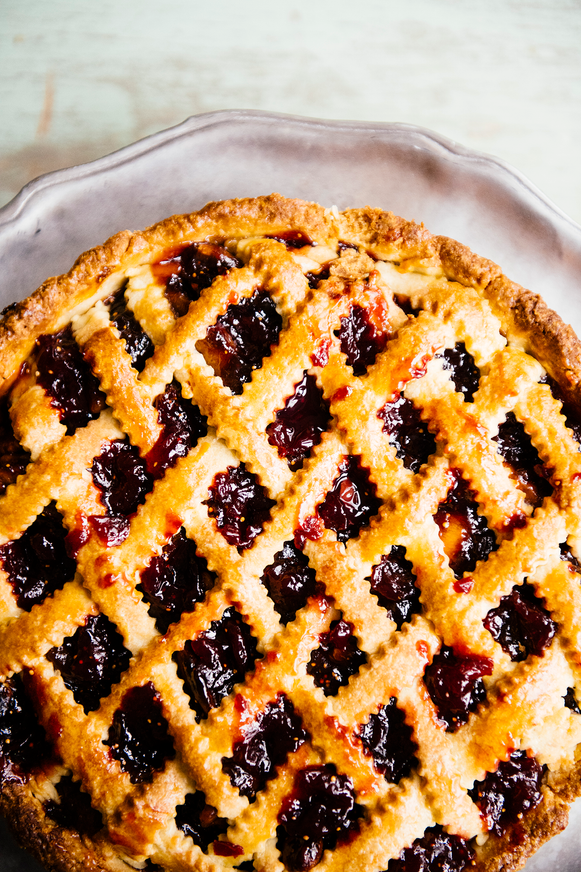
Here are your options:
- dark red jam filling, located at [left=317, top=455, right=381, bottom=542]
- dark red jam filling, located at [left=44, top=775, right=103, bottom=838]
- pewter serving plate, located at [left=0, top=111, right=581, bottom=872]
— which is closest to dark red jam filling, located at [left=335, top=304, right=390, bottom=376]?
dark red jam filling, located at [left=317, top=455, right=381, bottom=542]

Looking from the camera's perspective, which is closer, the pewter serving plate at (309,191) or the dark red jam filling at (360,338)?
the dark red jam filling at (360,338)

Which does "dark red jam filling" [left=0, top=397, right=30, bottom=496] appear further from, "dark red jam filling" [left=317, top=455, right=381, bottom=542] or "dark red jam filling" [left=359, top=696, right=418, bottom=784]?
"dark red jam filling" [left=359, top=696, right=418, bottom=784]

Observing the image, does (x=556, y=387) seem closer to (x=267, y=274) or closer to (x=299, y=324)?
(x=299, y=324)

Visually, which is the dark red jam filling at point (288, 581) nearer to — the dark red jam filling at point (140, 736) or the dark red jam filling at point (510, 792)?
the dark red jam filling at point (140, 736)

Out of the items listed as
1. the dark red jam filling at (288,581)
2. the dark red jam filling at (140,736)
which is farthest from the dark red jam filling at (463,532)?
the dark red jam filling at (140,736)

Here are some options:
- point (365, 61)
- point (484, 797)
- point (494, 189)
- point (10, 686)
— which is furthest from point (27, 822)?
point (365, 61)

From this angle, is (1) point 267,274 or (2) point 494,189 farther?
(2) point 494,189
